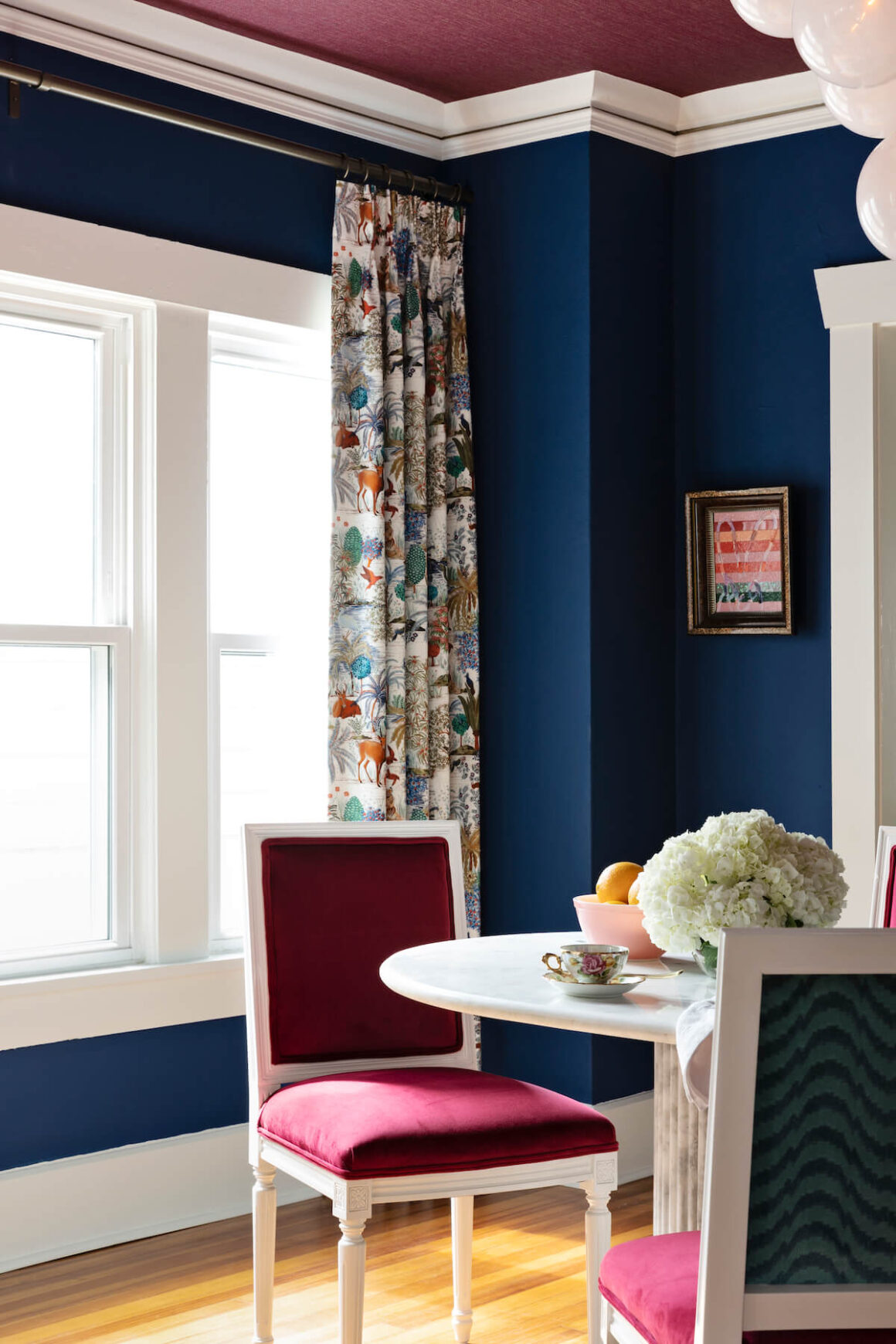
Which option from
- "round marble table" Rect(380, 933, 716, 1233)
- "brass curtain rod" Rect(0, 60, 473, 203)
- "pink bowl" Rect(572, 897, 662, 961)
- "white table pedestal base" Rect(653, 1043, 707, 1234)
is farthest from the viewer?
"brass curtain rod" Rect(0, 60, 473, 203)

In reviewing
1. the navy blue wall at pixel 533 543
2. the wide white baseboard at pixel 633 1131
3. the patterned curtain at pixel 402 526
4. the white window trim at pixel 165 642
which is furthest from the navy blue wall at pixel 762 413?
the white window trim at pixel 165 642

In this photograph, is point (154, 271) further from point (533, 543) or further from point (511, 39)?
point (533, 543)

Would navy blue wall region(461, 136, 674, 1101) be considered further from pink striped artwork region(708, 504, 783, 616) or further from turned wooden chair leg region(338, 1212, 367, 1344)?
turned wooden chair leg region(338, 1212, 367, 1344)

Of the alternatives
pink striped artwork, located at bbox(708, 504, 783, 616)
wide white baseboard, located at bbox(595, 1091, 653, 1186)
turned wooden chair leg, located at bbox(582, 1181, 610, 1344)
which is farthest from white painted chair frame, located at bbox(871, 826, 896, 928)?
wide white baseboard, located at bbox(595, 1091, 653, 1186)

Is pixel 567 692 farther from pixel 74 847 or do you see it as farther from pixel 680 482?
pixel 74 847

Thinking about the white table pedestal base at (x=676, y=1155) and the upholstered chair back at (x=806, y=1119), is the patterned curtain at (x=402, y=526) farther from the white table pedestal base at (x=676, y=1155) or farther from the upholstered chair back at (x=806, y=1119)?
the upholstered chair back at (x=806, y=1119)

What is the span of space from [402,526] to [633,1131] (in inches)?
66.4

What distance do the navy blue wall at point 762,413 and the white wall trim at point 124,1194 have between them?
1.48 meters

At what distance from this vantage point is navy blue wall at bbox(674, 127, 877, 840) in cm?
404

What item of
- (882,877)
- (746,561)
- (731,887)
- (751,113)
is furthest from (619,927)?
(751,113)

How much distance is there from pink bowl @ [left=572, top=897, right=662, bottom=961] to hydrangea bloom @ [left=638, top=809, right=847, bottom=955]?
0.81 feet

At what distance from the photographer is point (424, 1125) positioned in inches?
99.7

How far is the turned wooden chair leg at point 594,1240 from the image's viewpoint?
2.58 metres

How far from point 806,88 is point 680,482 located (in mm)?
1047
